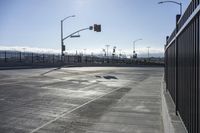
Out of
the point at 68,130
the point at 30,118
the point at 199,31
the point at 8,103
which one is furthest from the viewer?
the point at 8,103

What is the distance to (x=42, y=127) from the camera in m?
8.53

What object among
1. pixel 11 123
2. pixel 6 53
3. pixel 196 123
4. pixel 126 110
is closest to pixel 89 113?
pixel 126 110

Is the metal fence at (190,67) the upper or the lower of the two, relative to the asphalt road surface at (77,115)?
upper

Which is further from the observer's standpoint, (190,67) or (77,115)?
(77,115)

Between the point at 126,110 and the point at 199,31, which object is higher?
the point at 199,31

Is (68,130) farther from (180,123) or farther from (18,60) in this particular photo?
(18,60)

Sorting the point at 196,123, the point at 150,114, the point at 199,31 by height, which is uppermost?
the point at 199,31

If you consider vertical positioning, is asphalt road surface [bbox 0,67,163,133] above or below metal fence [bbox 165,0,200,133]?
below

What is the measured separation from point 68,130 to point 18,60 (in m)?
49.2

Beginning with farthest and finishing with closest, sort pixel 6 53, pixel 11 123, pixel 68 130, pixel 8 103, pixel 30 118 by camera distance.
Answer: pixel 6 53 → pixel 8 103 → pixel 30 118 → pixel 11 123 → pixel 68 130

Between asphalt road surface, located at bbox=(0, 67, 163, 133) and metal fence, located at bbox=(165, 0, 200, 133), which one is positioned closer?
metal fence, located at bbox=(165, 0, 200, 133)

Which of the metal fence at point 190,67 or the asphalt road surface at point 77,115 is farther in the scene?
the asphalt road surface at point 77,115

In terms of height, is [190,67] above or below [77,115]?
above

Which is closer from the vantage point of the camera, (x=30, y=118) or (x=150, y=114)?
(x=30, y=118)
